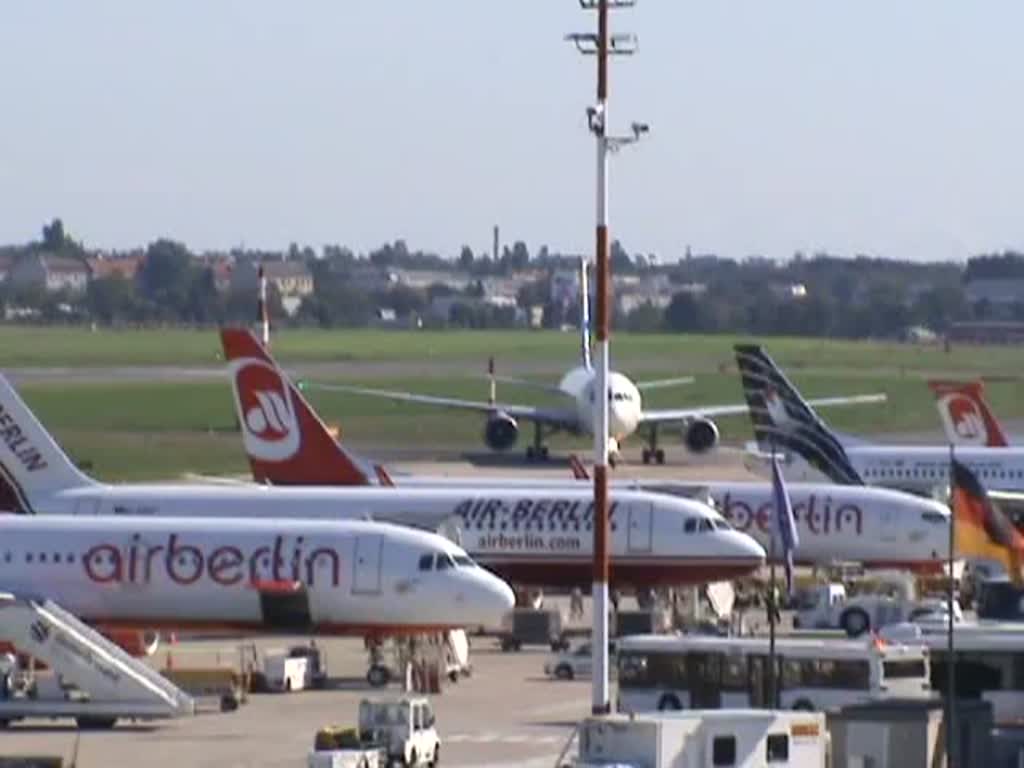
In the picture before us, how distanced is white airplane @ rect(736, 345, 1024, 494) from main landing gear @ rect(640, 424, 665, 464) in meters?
31.2

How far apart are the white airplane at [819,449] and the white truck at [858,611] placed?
70.6 feet

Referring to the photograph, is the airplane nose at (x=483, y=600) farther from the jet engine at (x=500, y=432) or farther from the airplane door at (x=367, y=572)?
the jet engine at (x=500, y=432)

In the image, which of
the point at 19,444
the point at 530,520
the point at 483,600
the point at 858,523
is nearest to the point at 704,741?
the point at 483,600

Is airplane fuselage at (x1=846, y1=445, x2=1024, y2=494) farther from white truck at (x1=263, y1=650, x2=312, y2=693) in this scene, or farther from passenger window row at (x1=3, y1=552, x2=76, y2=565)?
passenger window row at (x1=3, y1=552, x2=76, y2=565)

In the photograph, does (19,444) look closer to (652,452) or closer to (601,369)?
(601,369)

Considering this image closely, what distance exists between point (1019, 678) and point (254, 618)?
1712cm

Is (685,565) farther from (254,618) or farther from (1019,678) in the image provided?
(1019,678)

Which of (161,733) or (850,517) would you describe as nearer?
(161,733)

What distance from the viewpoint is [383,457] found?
13112 cm

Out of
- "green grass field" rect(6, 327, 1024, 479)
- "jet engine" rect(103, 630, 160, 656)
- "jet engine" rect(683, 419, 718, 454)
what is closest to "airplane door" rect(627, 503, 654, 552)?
"jet engine" rect(103, 630, 160, 656)

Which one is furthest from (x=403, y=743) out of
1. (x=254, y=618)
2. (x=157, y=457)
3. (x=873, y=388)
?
(x=873, y=388)

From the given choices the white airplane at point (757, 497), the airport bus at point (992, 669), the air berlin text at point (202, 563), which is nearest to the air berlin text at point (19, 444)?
the air berlin text at point (202, 563)

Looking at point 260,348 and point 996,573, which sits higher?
point 260,348

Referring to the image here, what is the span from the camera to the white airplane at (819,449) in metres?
94.4
